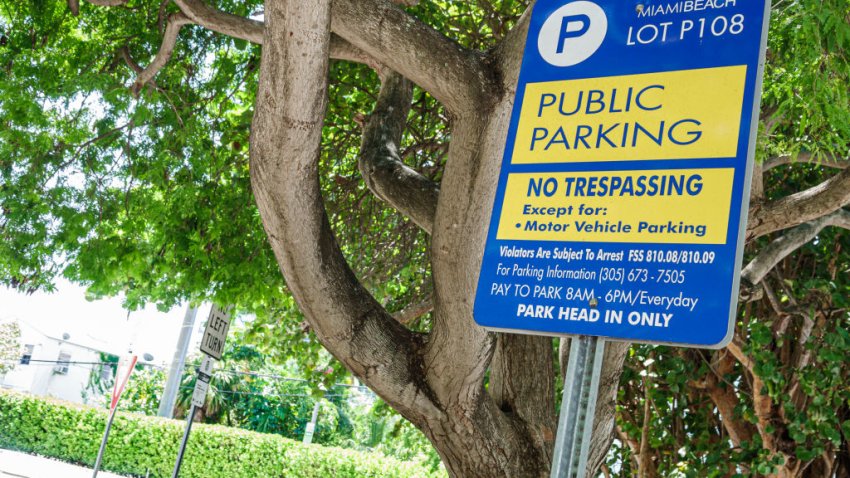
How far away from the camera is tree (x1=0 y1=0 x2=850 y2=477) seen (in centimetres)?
359

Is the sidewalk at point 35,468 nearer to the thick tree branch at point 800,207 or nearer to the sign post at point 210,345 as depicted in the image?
the sign post at point 210,345

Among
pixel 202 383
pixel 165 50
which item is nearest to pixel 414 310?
pixel 202 383

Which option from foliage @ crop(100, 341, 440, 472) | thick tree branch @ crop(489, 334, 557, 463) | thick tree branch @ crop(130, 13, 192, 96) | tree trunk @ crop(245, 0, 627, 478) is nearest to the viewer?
tree trunk @ crop(245, 0, 627, 478)

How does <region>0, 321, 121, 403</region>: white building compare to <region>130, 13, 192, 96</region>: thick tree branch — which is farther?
<region>0, 321, 121, 403</region>: white building

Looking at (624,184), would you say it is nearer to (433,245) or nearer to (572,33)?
(572,33)

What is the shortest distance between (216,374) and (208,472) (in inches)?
464

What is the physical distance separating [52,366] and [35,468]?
32071 mm

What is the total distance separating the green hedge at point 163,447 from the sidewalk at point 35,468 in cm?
44

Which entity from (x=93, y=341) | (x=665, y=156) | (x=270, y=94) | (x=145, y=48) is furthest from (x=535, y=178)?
(x=93, y=341)

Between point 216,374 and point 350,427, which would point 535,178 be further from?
point 350,427

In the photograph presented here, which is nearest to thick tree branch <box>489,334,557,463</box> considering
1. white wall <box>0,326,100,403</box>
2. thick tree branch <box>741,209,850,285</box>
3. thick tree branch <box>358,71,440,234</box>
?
thick tree branch <box>358,71,440,234</box>

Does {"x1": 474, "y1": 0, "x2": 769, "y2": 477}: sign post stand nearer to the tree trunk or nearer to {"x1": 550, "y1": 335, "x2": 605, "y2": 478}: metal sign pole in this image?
{"x1": 550, "y1": 335, "x2": 605, "y2": 478}: metal sign pole

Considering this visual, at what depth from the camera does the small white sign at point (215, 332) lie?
731 cm

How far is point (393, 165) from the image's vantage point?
4.76 m
